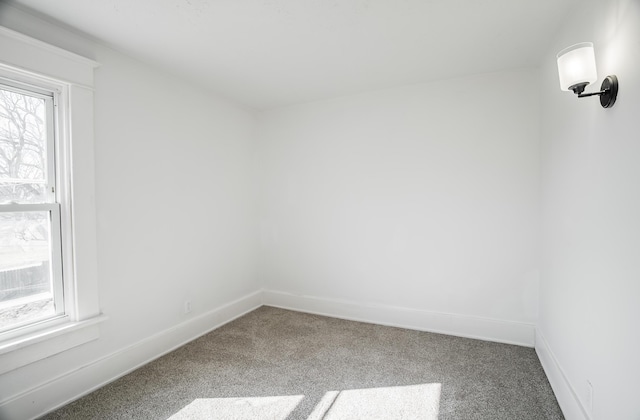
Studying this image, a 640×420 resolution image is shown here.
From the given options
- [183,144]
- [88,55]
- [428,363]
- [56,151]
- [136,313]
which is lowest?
[428,363]

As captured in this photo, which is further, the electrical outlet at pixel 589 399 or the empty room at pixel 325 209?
the empty room at pixel 325 209

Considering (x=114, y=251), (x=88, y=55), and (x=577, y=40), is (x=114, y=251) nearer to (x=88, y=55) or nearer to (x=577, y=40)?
(x=88, y=55)

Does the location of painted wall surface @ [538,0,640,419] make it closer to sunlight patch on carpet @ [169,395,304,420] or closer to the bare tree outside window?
sunlight patch on carpet @ [169,395,304,420]

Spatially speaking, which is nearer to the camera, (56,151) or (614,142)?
(614,142)

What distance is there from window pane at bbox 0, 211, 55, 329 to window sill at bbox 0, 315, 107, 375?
14cm

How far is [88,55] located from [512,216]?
3511 mm

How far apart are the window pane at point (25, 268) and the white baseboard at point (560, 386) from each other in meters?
3.14

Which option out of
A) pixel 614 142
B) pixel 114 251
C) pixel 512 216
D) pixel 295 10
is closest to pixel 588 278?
pixel 614 142

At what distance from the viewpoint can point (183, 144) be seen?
302 centimetres

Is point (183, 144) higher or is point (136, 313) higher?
point (183, 144)

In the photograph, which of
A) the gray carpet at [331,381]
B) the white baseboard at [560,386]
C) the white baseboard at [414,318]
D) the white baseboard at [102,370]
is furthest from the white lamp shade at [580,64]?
the white baseboard at [102,370]

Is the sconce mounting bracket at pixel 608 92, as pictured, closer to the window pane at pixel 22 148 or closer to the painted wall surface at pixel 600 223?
the painted wall surface at pixel 600 223

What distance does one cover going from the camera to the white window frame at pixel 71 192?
1.99 meters

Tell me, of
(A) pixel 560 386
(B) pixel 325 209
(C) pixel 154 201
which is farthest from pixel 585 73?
(C) pixel 154 201
